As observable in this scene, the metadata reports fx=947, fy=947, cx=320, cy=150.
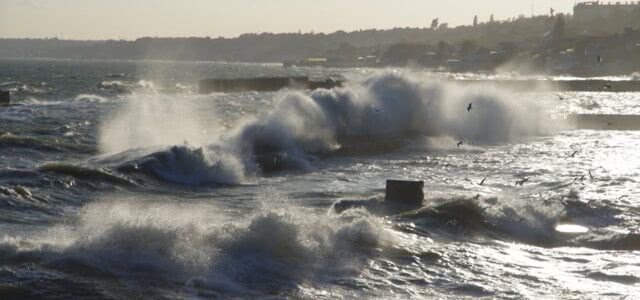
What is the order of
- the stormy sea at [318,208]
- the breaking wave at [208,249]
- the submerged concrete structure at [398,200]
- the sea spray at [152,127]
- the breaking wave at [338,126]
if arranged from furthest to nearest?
the sea spray at [152,127] < the breaking wave at [338,126] < the submerged concrete structure at [398,200] < the stormy sea at [318,208] < the breaking wave at [208,249]

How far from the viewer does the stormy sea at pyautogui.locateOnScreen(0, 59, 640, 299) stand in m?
10.6

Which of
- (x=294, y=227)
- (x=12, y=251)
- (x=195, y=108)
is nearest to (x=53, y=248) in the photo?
(x=12, y=251)

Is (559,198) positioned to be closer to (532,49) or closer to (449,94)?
(449,94)

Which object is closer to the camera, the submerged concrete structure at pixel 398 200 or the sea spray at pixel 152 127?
the submerged concrete structure at pixel 398 200

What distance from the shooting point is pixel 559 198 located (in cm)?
1714

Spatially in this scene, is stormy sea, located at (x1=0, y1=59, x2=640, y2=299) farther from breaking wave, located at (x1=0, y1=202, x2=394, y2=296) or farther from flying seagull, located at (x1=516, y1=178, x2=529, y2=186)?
flying seagull, located at (x1=516, y1=178, x2=529, y2=186)

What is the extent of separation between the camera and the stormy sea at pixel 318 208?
34.7 feet

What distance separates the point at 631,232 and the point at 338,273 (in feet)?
18.1

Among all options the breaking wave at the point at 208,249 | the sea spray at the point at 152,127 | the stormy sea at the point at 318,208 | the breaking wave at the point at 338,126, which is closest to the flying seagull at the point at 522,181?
the stormy sea at the point at 318,208

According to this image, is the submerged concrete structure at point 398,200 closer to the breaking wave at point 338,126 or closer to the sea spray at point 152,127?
the breaking wave at point 338,126

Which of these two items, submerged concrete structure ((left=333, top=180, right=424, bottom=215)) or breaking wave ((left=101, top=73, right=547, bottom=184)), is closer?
submerged concrete structure ((left=333, top=180, right=424, bottom=215))

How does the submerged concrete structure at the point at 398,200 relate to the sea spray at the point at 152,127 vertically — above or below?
above

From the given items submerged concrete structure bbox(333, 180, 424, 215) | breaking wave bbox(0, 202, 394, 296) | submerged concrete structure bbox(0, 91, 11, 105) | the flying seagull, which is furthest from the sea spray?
breaking wave bbox(0, 202, 394, 296)

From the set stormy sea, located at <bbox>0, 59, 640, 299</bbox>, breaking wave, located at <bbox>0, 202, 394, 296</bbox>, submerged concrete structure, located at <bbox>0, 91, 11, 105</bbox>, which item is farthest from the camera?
submerged concrete structure, located at <bbox>0, 91, 11, 105</bbox>
